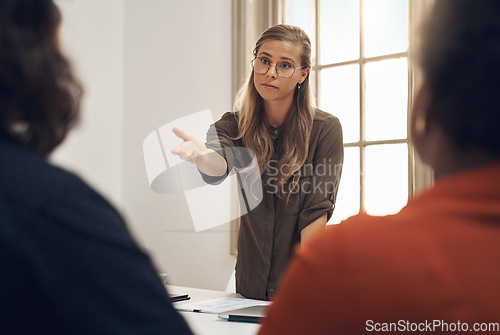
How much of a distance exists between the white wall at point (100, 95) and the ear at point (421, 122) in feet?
12.1

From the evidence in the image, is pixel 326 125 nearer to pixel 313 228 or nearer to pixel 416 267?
pixel 313 228

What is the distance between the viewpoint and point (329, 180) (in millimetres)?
2381

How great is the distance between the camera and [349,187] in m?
3.60

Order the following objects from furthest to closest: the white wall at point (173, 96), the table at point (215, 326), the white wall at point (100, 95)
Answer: the white wall at point (100, 95) < the white wall at point (173, 96) < the table at point (215, 326)

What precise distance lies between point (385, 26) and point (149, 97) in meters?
1.77

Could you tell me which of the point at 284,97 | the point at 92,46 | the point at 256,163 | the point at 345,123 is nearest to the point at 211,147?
the point at 256,163

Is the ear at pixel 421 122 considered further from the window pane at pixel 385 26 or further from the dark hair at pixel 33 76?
the window pane at pixel 385 26

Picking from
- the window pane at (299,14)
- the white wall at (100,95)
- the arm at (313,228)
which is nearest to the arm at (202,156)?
the arm at (313,228)

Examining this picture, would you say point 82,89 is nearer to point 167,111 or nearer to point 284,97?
point 284,97

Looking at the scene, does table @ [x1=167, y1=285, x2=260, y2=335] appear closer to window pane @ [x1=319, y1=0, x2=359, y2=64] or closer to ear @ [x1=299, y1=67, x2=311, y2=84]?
ear @ [x1=299, y1=67, x2=311, y2=84]

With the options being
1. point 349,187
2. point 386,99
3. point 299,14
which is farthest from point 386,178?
point 299,14

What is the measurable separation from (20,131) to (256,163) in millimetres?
1916

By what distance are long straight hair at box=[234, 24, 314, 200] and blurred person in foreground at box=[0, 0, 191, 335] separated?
1811 millimetres

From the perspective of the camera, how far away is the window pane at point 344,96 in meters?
3.62
